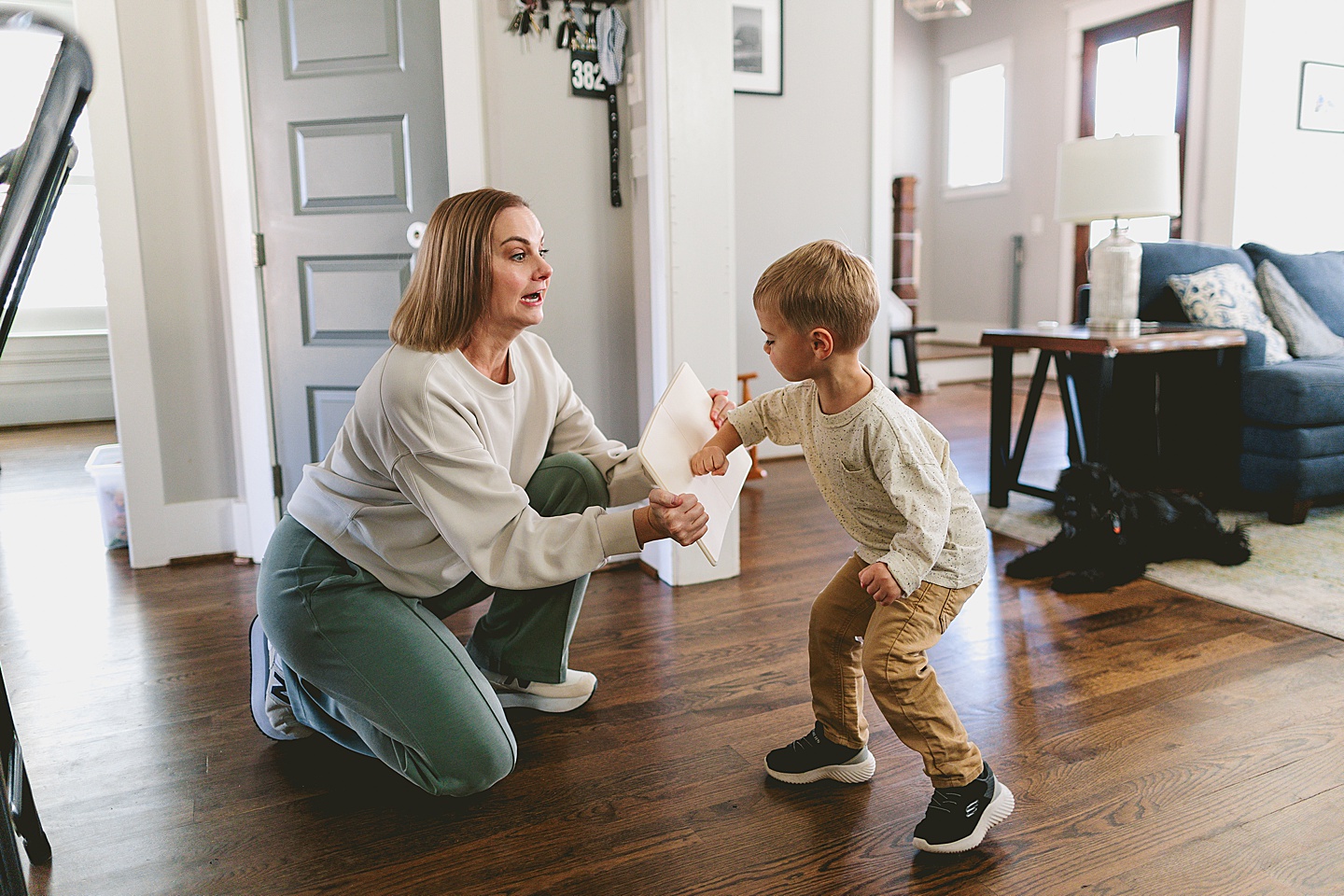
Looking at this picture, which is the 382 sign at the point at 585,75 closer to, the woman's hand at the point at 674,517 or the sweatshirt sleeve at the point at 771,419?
the sweatshirt sleeve at the point at 771,419

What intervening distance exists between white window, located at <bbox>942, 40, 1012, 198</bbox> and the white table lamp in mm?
4383

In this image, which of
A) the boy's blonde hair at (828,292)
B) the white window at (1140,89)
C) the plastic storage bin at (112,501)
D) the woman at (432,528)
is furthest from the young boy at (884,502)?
the white window at (1140,89)

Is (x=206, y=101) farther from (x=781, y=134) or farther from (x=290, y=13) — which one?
(x=781, y=134)

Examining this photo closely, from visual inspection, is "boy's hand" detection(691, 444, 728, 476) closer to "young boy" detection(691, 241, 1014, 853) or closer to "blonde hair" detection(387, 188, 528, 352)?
"young boy" detection(691, 241, 1014, 853)

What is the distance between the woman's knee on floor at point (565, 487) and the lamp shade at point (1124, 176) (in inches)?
89.6

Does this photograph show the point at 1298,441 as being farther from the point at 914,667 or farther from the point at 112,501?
the point at 112,501

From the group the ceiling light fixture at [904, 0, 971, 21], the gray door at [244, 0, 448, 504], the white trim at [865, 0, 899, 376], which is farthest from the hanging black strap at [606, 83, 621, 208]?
the ceiling light fixture at [904, 0, 971, 21]

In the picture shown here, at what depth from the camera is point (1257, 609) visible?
2318mm

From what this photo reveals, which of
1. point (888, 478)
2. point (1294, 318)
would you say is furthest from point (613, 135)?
point (1294, 318)

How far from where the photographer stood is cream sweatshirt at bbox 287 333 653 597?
4.60 ft

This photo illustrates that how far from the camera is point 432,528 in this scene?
154 centimetres

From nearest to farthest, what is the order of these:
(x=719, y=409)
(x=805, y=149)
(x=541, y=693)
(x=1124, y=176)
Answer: (x=719, y=409)
(x=541, y=693)
(x=1124, y=176)
(x=805, y=149)

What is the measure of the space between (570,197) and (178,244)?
119 centimetres

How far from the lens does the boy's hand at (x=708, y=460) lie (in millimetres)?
1463
